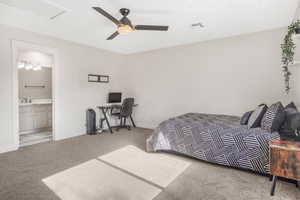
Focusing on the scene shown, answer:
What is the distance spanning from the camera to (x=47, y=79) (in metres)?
4.89

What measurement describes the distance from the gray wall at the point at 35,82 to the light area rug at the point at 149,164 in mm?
3355

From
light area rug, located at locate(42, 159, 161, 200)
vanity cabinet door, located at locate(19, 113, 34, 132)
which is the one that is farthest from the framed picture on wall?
light area rug, located at locate(42, 159, 161, 200)

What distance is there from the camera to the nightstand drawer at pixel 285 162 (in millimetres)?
1582

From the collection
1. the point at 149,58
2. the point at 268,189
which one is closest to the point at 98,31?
the point at 149,58

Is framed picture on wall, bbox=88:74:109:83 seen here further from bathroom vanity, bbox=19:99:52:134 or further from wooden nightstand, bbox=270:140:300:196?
wooden nightstand, bbox=270:140:300:196

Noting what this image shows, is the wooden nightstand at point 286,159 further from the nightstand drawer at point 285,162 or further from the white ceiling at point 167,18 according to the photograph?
the white ceiling at point 167,18

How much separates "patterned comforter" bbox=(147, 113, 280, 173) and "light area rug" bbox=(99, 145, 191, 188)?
8.0 inches

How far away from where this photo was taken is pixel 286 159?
162cm

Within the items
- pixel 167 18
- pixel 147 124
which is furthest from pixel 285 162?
pixel 147 124

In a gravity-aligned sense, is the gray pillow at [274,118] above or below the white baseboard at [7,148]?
above

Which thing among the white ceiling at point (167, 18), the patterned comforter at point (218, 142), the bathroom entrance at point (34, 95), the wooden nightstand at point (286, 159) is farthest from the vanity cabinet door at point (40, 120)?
the wooden nightstand at point (286, 159)

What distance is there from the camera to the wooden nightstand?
5.19ft

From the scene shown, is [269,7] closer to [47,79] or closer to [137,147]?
[137,147]

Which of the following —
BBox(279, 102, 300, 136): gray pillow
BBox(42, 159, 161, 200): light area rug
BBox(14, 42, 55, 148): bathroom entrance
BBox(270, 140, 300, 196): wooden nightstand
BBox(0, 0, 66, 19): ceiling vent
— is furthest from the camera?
BBox(14, 42, 55, 148): bathroom entrance
